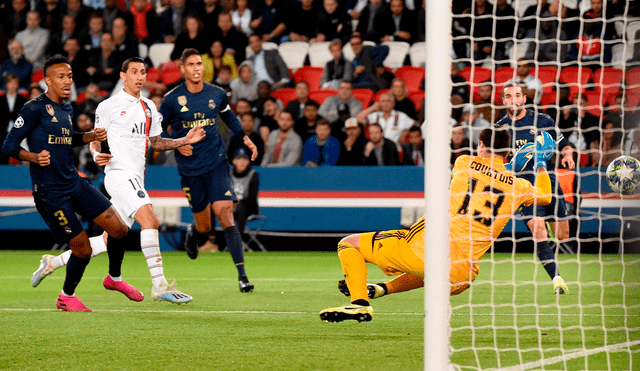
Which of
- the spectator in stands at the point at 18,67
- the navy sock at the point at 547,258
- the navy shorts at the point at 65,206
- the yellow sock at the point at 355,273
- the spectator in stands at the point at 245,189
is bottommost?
the spectator in stands at the point at 245,189

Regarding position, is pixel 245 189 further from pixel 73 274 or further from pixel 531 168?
pixel 73 274

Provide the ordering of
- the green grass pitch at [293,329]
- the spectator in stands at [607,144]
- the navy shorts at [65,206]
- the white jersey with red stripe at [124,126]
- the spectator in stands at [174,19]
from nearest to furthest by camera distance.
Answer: the green grass pitch at [293,329] < the navy shorts at [65,206] < the white jersey with red stripe at [124,126] < the spectator in stands at [607,144] < the spectator in stands at [174,19]

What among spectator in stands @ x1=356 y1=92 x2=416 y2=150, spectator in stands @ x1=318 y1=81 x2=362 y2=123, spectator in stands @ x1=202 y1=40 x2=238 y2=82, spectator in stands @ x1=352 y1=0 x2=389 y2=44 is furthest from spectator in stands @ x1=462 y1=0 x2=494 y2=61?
spectator in stands @ x1=202 y1=40 x2=238 y2=82

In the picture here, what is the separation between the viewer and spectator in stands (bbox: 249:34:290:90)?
46.9ft

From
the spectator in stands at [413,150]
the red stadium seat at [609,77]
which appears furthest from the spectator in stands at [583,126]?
the spectator in stands at [413,150]

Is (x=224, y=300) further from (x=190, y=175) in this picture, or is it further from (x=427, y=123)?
(x=427, y=123)

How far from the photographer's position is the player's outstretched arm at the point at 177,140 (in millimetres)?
7148

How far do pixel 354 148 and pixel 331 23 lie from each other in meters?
3.46

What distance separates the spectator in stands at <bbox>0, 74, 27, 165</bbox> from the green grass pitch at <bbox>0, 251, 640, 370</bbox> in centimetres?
593

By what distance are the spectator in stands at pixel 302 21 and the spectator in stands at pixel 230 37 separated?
2.89 ft

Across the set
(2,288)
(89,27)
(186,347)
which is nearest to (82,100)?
(89,27)

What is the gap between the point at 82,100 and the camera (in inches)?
553

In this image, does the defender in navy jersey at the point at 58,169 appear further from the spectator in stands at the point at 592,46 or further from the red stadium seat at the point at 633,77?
the spectator in stands at the point at 592,46

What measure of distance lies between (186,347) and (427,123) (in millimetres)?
1944
